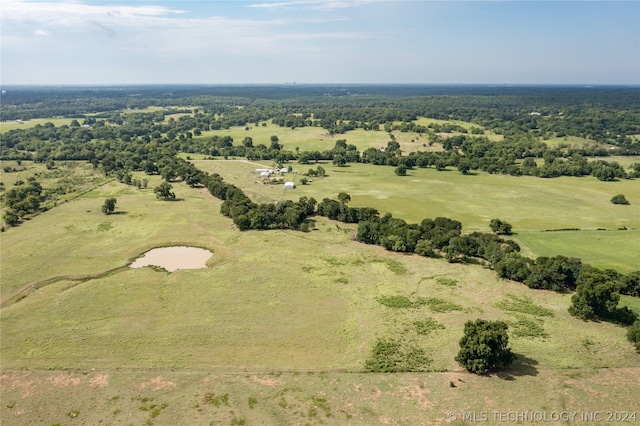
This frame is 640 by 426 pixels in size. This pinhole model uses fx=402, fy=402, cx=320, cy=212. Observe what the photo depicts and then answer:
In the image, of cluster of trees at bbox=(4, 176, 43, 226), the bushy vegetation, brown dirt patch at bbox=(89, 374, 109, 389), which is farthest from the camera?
cluster of trees at bbox=(4, 176, 43, 226)

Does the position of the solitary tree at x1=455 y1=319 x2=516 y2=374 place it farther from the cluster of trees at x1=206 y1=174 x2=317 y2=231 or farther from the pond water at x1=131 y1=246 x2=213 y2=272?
the cluster of trees at x1=206 y1=174 x2=317 y2=231

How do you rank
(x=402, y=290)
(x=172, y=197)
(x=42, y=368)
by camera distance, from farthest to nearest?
(x=172, y=197), (x=402, y=290), (x=42, y=368)

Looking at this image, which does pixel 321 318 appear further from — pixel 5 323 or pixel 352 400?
pixel 5 323

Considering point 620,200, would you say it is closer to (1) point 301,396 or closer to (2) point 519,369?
(2) point 519,369

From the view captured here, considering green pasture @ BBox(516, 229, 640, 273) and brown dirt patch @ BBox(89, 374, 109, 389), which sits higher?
green pasture @ BBox(516, 229, 640, 273)

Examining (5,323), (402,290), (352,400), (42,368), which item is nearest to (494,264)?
(402,290)

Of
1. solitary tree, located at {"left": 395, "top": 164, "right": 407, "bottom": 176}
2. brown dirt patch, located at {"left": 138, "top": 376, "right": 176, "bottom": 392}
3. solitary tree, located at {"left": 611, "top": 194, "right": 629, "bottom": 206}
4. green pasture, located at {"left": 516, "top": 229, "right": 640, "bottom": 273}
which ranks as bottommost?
brown dirt patch, located at {"left": 138, "top": 376, "right": 176, "bottom": 392}

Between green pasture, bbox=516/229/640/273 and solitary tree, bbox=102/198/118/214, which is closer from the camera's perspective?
green pasture, bbox=516/229/640/273

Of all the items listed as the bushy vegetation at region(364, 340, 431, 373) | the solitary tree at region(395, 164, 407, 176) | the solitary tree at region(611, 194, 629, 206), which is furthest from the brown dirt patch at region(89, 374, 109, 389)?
the solitary tree at region(611, 194, 629, 206)
